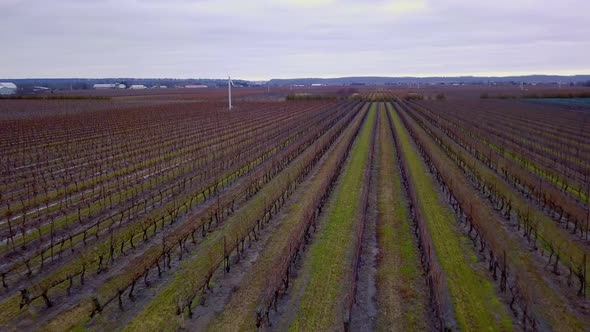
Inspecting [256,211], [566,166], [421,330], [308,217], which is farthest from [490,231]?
[566,166]

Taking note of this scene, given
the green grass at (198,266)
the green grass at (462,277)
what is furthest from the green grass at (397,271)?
the green grass at (198,266)

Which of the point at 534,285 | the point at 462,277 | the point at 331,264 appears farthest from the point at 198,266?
the point at 534,285

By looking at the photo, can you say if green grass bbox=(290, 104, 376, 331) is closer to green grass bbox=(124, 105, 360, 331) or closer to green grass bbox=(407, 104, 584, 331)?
green grass bbox=(124, 105, 360, 331)

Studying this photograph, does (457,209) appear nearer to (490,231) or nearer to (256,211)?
(490,231)

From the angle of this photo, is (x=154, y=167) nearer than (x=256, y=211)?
No

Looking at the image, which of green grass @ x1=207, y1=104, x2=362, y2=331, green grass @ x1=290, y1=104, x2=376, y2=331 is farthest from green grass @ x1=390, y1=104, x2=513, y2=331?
green grass @ x1=207, y1=104, x2=362, y2=331

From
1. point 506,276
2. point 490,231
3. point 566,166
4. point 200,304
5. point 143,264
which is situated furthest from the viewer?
point 566,166
